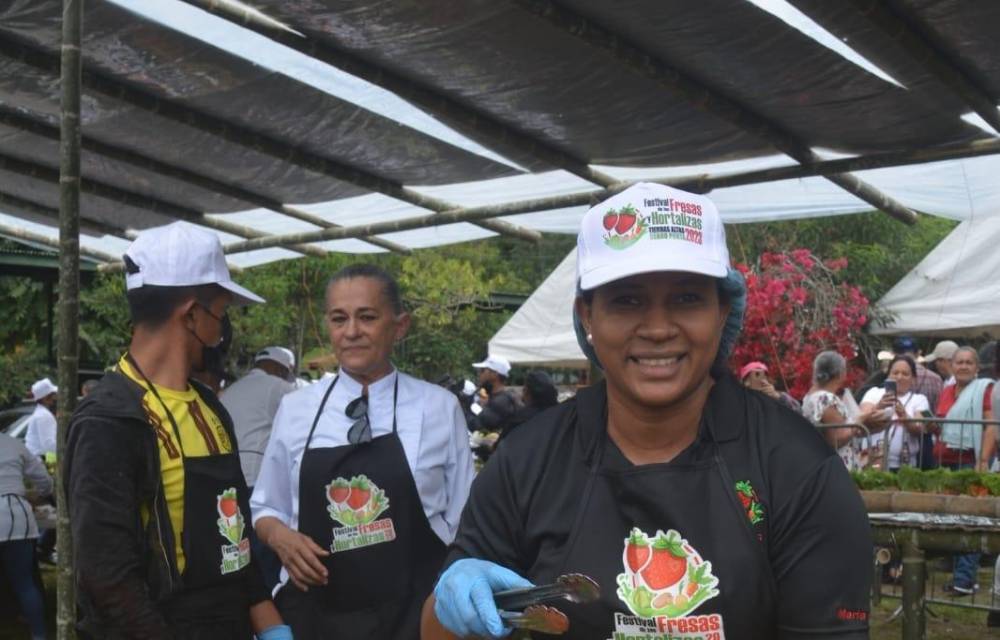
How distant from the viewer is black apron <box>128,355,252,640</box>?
9.17 ft

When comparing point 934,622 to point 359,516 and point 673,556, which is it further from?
point 673,556

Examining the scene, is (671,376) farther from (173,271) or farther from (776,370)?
(776,370)

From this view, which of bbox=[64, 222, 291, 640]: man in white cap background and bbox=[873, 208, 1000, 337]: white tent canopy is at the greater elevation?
bbox=[873, 208, 1000, 337]: white tent canopy

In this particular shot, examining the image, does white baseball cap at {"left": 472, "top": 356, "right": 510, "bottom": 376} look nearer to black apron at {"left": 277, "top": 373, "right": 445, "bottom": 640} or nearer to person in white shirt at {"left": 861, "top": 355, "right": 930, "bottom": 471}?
person in white shirt at {"left": 861, "top": 355, "right": 930, "bottom": 471}

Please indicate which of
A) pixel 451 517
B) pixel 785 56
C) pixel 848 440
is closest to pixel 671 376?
pixel 451 517

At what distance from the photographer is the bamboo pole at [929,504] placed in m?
5.40

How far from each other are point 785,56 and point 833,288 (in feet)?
38.2

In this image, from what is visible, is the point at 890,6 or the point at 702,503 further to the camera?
the point at 890,6

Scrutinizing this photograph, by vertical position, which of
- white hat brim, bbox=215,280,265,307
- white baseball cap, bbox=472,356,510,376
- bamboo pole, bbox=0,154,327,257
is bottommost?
white hat brim, bbox=215,280,265,307

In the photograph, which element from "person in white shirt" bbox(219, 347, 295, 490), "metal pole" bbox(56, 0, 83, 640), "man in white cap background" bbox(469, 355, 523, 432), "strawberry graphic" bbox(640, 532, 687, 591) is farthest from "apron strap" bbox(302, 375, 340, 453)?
"man in white cap background" bbox(469, 355, 523, 432)

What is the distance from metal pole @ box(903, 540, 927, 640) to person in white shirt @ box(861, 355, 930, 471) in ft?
9.28

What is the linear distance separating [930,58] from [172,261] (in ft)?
10.7

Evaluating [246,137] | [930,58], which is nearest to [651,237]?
[930,58]

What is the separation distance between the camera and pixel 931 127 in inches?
216
